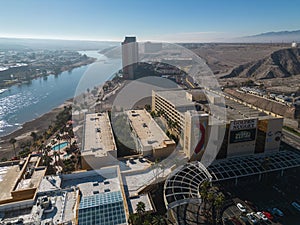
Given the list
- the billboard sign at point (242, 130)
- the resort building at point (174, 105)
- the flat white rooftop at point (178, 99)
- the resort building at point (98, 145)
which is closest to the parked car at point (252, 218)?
the billboard sign at point (242, 130)

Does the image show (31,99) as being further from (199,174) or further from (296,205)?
(296,205)

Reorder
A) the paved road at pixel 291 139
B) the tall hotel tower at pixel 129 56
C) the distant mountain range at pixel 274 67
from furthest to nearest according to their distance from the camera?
the distant mountain range at pixel 274 67 < the tall hotel tower at pixel 129 56 < the paved road at pixel 291 139

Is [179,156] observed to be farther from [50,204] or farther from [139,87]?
[139,87]

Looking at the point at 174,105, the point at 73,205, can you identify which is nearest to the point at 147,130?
the point at 174,105

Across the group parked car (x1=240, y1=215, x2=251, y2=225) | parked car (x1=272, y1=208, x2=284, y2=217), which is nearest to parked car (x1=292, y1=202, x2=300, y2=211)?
parked car (x1=272, y1=208, x2=284, y2=217)

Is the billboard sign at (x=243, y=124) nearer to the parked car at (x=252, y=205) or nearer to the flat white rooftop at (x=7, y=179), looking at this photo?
the parked car at (x=252, y=205)

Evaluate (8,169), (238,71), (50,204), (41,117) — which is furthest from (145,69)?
(50,204)
